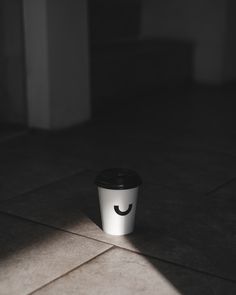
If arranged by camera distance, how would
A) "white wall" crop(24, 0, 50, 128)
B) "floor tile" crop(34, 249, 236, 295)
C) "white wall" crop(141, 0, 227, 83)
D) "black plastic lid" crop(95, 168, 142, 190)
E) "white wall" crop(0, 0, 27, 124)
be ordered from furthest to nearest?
"white wall" crop(141, 0, 227, 83)
"white wall" crop(0, 0, 27, 124)
"white wall" crop(24, 0, 50, 128)
"black plastic lid" crop(95, 168, 142, 190)
"floor tile" crop(34, 249, 236, 295)

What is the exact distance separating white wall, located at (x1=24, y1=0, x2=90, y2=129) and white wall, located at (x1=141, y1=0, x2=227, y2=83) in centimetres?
395

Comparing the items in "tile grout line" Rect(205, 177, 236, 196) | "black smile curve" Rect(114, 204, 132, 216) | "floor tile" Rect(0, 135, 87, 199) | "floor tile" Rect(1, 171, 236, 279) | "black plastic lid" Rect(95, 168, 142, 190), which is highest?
"black plastic lid" Rect(95, 168, 142, 190)

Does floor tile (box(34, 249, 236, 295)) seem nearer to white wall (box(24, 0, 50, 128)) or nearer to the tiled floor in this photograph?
the tiled floor

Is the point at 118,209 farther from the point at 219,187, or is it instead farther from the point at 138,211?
Result: the point at 219,187

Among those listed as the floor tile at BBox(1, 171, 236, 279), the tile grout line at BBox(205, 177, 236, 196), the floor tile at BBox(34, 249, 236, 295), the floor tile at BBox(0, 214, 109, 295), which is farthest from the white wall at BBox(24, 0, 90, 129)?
the floor tile at BBox(34, 249, 236, 295)

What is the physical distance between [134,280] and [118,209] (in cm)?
75

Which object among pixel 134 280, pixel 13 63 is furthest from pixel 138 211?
pixel 13 63

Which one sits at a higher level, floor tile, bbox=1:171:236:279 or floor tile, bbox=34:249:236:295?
floor tile, bbox=34:249:236:295

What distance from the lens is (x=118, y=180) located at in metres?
4.45

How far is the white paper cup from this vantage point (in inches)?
175

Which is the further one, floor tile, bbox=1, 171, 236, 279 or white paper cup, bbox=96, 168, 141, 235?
white paper cup, bbox=96, 168, 141, 235

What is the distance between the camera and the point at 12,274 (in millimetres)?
3973

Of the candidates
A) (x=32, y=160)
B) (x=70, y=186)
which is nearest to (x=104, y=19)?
(x=32, y=160)

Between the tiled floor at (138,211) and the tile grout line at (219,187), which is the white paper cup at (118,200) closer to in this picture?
the tiled floor at (138,211)
